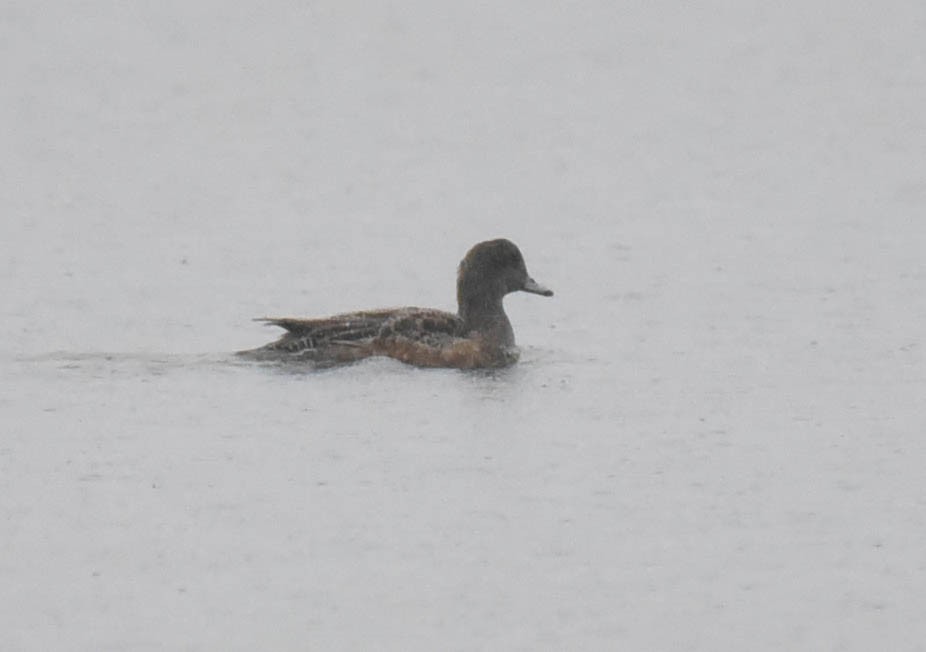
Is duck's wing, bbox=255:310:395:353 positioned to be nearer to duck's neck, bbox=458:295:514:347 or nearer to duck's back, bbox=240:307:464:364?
duck's back, bbox=240:307:464:364

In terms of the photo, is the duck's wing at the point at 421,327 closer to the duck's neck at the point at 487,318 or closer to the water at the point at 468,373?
the duck's neck at the point at 487,318

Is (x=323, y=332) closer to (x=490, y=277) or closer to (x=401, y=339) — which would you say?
(x=401, y=339)

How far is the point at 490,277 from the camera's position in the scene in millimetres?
12719

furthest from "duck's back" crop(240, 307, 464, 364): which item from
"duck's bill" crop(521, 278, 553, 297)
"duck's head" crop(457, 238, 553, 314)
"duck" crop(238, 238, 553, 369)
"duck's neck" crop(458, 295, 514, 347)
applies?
"duck's bill" crop(521, 278, 553, 297)

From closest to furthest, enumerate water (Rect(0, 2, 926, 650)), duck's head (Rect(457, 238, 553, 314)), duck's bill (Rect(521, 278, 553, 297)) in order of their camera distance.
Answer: water (Rect(0, 2, 926, 650)) < duck's head (Rect(457, 238, 553, 314)) < duck's bill (Rect(521, 278, 553, 297))

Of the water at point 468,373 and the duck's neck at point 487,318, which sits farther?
the duck's neck at point 487,318

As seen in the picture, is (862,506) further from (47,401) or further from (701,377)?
(47,401)

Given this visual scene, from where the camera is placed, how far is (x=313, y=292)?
14289mm

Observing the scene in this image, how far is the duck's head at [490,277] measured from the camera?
12.6m

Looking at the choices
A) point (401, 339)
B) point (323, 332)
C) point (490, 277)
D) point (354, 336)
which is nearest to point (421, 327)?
point (401, 339)

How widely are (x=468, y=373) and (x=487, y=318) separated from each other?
1.73ft

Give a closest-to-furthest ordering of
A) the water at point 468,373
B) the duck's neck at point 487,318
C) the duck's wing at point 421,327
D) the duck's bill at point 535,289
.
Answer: the water at point 468,373
the duck's wing at point 421,327
the duck's neck at point 487,318
the duck's bill at point 535,289

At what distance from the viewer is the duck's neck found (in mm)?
12352

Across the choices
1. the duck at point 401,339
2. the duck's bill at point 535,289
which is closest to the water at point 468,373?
the duck at point 401,339
